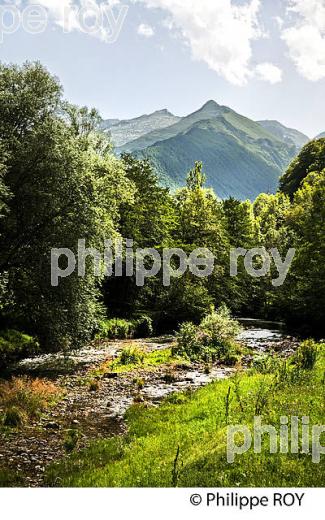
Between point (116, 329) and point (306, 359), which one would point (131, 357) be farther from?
point (306, 359)

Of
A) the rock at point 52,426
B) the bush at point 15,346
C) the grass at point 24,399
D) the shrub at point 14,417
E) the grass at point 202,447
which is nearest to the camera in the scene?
the grass at point 202,447

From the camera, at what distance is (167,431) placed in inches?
609

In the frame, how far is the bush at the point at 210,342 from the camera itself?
3106cm

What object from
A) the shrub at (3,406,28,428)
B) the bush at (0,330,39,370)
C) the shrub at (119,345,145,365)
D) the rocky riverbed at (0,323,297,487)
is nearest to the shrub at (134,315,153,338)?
the rocky riverbed at (0,323,297,487)

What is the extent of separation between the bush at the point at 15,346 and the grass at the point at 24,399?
220 inches

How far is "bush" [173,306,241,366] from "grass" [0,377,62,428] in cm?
1191

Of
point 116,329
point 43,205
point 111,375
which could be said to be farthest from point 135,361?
point 116,329

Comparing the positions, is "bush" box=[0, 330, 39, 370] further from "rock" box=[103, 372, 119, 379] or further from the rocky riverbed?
"rock" box=[103, 372, 119, 379]

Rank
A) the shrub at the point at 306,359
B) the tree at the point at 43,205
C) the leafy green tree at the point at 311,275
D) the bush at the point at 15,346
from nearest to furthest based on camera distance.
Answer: the shrub at the point at 306,359, the tree at the point at 43,205, the bush at the point at 15,346, the leafy green tree at the point at 311,275

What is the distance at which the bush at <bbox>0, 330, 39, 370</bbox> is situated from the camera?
91.7 ft

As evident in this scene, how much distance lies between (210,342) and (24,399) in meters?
16.8

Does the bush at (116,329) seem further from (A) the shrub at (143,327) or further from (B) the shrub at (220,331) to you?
(B) the shrub at (220,331)

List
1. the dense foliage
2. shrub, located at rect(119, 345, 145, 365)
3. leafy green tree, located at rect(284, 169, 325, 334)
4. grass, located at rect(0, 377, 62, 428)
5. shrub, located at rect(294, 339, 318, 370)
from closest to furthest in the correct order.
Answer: grass, located at rect(0, 377, 62, 428), shrub, located at rect(294, 339, 318, 370), the dense foliage, shrub, located at rect(119, 345, 145, 365), leafy green tree, located at rect(284, 169, 325, 334)

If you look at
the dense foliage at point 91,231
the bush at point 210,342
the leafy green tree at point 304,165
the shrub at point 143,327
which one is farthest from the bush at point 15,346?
the leafy green tree at point 304,165
